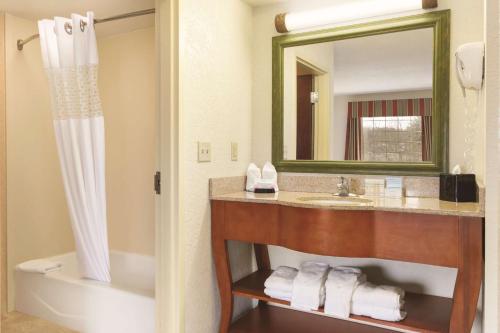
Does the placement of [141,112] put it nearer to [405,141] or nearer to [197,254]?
[197,254]

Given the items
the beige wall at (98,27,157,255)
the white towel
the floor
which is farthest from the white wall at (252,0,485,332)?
the floor

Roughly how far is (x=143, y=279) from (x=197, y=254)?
122cm

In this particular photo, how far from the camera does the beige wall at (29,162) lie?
2.58m

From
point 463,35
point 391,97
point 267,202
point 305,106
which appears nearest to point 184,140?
point 267,202

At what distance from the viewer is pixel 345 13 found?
2.02 metres

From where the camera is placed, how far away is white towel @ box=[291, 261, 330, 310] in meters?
1.71

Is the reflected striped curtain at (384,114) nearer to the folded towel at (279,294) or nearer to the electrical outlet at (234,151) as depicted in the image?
the electrical outlet at (234,151)

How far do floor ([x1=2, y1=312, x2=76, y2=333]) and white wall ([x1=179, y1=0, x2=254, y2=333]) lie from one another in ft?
3.48

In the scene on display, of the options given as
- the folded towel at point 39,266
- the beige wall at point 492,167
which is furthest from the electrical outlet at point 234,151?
the folded towel at point 39,266

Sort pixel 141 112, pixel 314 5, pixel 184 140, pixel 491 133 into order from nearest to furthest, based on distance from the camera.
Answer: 1. pixel 491 133
2. pixel 184 140
3. pixel 314 5
4. pixel 141 112

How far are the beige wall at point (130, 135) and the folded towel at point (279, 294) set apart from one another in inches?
52.5

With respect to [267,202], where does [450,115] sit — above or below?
above

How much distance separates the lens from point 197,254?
1873 millimetres

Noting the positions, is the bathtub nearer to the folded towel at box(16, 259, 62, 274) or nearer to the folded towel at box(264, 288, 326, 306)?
the folded towel at box(16, 259, 62, 274)
